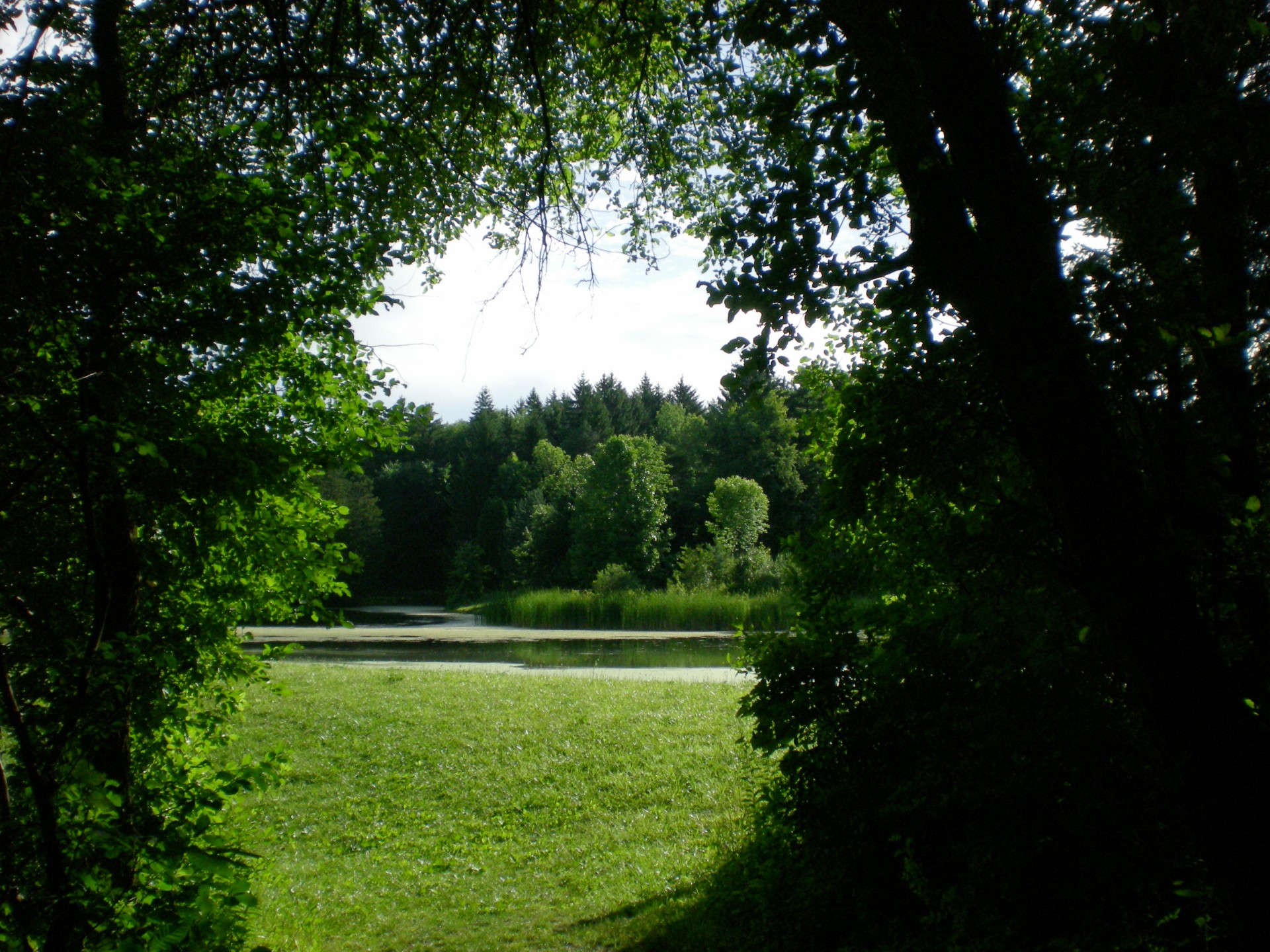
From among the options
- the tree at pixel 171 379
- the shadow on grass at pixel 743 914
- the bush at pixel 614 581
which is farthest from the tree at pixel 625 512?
the tree at pixel 171 379

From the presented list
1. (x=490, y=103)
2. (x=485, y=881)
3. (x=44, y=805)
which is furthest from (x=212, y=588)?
(x=485, y=881)

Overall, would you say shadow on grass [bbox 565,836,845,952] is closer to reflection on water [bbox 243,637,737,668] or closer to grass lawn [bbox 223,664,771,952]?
grass lawn [bbox 223,664,771,952]

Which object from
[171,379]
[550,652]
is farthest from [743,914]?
[550,652]

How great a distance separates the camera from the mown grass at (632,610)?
22.5m

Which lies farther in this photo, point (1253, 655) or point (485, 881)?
point (485, 881)

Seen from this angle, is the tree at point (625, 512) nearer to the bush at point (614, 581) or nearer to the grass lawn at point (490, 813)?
the bush at point (614, 581)

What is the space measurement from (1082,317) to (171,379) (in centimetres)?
341

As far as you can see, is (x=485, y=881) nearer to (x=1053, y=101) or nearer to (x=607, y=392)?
(x=1053, y=101)

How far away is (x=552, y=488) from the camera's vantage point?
49312 mm

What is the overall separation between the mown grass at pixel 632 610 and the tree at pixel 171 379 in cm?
1566

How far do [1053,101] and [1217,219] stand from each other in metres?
0.82

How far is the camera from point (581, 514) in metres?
43.0

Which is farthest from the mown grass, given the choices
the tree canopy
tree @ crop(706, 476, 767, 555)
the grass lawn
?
the tree canopy

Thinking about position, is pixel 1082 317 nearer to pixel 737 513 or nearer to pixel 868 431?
pixel 868 431
